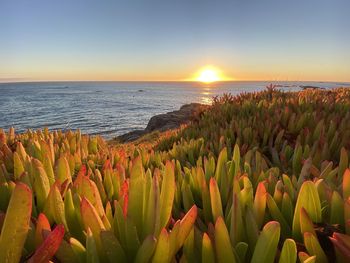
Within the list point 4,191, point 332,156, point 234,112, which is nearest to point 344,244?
point 4,191

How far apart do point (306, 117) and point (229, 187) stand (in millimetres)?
2821

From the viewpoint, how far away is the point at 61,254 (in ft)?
3.69

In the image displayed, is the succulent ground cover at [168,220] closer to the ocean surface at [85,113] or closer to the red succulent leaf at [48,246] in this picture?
the red succulent leaf at [48,246]

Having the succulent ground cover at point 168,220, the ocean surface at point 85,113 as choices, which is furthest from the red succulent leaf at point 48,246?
the ocean surface at point 85,113

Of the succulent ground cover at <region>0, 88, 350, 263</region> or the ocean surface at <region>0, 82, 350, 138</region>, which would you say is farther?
the ocean surface at <region>0, 82, 350, 138</region>

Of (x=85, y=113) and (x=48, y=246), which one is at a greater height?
(x=48, y=246)

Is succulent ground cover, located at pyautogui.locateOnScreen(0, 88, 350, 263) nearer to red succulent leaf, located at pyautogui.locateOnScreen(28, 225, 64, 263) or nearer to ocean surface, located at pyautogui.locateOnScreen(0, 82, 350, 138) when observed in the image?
red succulent leaf, located at pyautogui.locateOnScreen(28, 225, 64, 263)

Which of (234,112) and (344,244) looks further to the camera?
(234,112)

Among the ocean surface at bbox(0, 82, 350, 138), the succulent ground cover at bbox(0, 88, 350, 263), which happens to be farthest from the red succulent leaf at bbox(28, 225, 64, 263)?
the ocean surface at bbox(0, 82, 350, 138)

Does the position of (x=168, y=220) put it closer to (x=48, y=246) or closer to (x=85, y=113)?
(x=48, y=246)

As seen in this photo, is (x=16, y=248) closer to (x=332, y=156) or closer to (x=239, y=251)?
(x=239, y=251)

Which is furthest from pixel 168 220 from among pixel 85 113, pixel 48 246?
pixel 85 113

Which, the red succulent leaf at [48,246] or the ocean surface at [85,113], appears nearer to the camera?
the red succulent leaf at [48,246]

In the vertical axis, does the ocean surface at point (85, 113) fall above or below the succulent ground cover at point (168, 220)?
below
